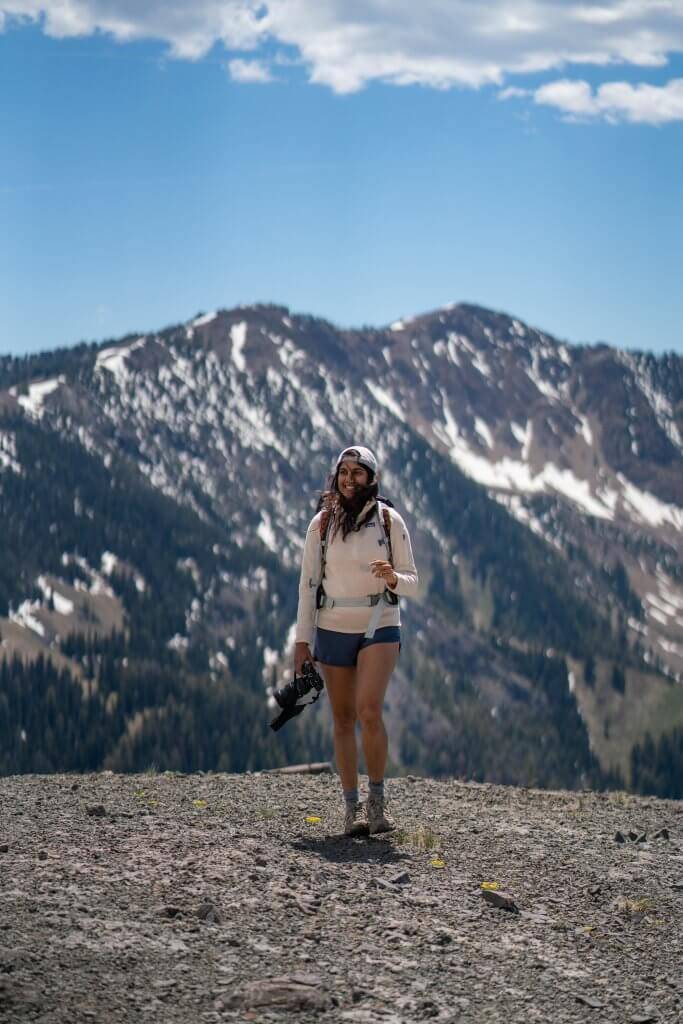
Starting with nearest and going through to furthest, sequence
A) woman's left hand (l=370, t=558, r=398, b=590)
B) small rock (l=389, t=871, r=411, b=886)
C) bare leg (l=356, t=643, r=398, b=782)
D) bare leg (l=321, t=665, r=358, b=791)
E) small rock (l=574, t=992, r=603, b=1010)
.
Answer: small rock (l=574, t=992, r=603, b=1010), small rock (l=389, t=871, r=411, b=886), woman's left hand (l=370, t=558, r=398, b=590), bare leg (l=356, t=643, r=398, b=782), bare leg (l=321, t=665, r=358, b=791)

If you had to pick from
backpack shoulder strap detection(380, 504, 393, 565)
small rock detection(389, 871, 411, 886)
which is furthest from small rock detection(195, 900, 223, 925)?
backpack shoulder strap detection(380, 504, 393, 565)

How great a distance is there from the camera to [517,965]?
35.8ft

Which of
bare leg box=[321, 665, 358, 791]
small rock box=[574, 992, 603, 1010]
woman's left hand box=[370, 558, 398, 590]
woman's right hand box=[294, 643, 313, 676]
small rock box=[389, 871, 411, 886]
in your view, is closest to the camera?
small rock box=[574, 992, 603, 1010]

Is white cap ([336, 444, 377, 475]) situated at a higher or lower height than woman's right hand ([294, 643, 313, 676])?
higher

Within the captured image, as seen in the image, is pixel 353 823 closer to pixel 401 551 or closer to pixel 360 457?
pixel 401 551

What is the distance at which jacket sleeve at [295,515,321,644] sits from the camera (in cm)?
1449

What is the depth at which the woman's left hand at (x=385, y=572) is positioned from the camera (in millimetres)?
14055

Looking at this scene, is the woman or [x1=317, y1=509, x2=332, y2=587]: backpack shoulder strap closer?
the woman

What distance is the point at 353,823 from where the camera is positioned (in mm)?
15078

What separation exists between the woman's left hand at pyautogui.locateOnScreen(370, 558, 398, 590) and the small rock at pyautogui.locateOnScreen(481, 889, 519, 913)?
3.22m

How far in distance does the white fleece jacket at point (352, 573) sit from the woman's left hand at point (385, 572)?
168 millimetres

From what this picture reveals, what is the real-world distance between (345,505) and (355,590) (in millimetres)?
892

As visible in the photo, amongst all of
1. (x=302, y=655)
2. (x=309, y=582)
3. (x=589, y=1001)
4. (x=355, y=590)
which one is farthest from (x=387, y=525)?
(x=589, y=1001)

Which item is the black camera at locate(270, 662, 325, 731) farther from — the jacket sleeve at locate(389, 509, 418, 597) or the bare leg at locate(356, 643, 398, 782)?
the jacket sleeve at locate(389, 509, 418, 597)
